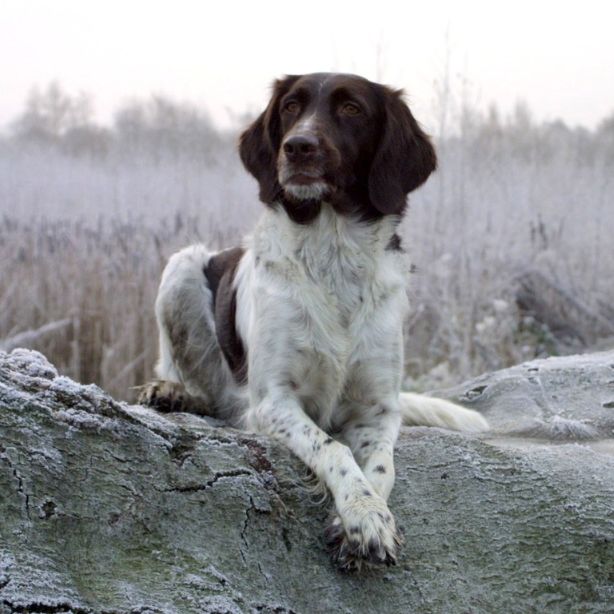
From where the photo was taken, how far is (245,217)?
284 inches

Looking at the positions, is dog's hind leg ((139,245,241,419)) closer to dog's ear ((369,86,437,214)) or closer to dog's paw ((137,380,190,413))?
dog's paw ((137,380,190,413))

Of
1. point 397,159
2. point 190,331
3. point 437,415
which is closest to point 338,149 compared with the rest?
point 397,159

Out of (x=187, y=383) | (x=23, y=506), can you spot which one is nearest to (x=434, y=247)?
(x=187, y=383)

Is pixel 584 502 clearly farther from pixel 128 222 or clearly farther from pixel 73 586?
pixel 128 222

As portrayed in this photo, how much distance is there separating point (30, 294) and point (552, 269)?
445 centimetres

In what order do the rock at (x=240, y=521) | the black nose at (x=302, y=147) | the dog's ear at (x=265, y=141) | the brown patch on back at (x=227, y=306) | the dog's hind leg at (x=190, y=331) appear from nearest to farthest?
the rock at (x=240, y=521) → the black nose at (x=302, y=147) → the dog's ear at (x=265, y=141) → the brown patch on back at (x=227, y=306) → the dog's hind leg at (x=190, y=331)

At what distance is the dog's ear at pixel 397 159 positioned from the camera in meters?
3.13

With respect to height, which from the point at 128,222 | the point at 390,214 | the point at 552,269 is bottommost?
the point at 552,269

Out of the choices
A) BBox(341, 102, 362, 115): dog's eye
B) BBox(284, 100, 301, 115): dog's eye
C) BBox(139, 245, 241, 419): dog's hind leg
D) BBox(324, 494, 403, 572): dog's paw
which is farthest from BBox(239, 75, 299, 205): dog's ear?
BBox(324, 494, 403, 572): dog's paw

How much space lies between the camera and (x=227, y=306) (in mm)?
3598

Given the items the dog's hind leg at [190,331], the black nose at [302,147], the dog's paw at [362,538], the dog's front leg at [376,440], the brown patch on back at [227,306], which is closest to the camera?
the dog's paw at [362,538]

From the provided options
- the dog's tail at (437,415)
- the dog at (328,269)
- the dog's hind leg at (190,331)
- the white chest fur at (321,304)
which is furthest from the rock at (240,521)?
the dog's hind leg at (190,331)

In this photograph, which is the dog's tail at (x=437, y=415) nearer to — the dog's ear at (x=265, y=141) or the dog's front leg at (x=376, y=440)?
the dog's front leg at (x=376, y=440)

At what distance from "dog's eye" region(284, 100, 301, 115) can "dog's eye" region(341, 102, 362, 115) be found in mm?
158
